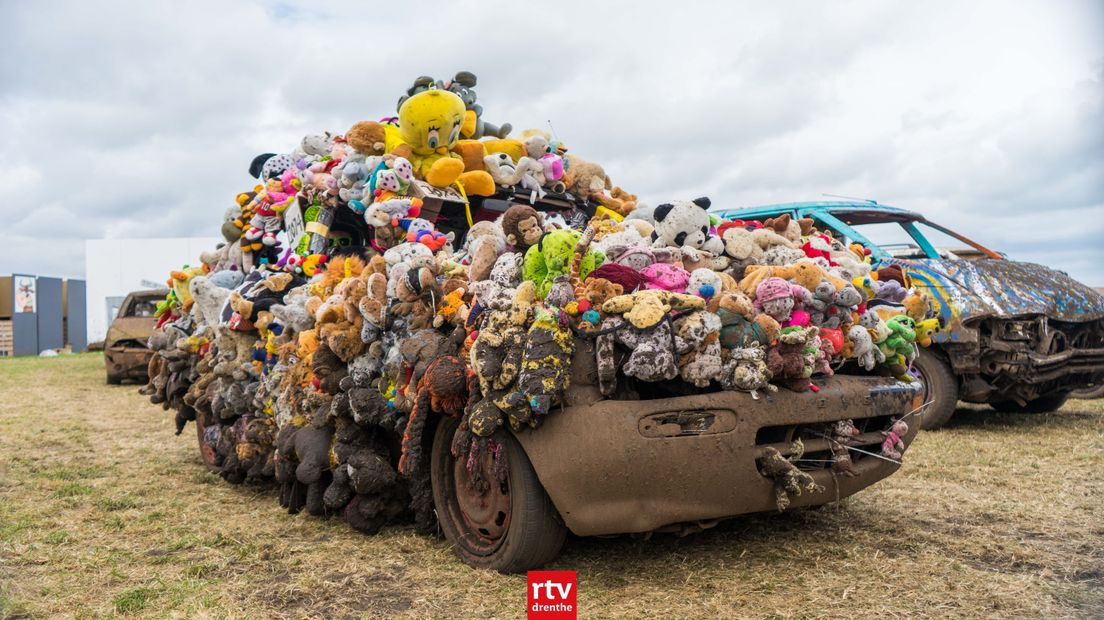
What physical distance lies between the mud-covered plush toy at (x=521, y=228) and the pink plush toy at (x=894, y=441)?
70.7 inches

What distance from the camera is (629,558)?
3879 mm

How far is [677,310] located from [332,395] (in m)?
2.14

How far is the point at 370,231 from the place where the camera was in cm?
581

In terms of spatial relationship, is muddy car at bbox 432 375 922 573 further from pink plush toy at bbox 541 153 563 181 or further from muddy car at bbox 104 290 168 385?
muddy car at bbox 104 290 168 385

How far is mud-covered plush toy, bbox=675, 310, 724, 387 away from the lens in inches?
131

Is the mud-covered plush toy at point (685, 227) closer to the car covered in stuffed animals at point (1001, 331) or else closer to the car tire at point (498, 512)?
the car tire at point (498, 512)

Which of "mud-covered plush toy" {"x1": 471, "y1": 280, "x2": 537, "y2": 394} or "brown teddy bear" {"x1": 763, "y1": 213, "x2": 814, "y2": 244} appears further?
"brown teddy bear" {"x1": 763, "y1": 213, "x2": 814, "y2": 244}

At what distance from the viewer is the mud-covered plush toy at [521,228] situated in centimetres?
413

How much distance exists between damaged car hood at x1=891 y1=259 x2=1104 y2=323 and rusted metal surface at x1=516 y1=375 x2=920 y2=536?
415cm

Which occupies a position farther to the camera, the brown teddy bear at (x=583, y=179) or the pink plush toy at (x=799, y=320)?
the brown teddy bear at (x=583, y=179)

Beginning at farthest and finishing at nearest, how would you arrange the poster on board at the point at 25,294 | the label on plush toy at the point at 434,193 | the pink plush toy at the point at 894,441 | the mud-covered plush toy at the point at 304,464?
1. the poster on board at the point at 25,294
2. the label on plush toy at the point at 434,193
3. the mud-covered plush toy at the point at 304,464
4. the pink plush toy at the point at 894,441

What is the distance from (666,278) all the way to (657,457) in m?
0.81

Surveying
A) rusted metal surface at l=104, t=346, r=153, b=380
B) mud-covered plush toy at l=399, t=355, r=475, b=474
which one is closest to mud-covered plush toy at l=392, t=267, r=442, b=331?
mud-covered plush toy at l=399, t=355, r=475, b=474

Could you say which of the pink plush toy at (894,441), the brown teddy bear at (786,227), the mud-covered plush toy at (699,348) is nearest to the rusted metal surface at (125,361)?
the brown teddy bear at (786,227)
